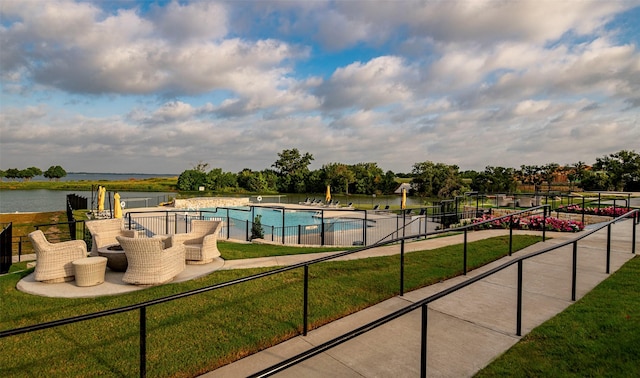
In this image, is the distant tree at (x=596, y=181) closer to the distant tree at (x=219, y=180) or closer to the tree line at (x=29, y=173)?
the distant tree at (x=219, y=180)

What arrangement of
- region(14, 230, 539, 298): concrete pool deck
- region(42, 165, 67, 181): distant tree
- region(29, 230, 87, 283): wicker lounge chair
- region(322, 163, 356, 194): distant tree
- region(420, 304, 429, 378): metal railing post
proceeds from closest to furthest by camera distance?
region(420, 304, 429, 378): metal railing post < region(14, 230, 539, 298): concrete pool deck < region(29, 230, 87, 283): wicker lounge chair < region(322, 163, 356, 194): distant tree < region(42, 165, 67, 181): distant tree

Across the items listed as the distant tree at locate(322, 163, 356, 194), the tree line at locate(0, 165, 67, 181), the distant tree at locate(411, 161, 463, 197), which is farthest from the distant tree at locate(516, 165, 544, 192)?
the tree line at locate(0, 165, 67, 181)

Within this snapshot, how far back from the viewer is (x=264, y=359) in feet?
12.0

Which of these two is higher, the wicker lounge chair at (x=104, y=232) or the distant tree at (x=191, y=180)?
the distant tree at (x=191, y=180)

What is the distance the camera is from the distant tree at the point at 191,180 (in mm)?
59656

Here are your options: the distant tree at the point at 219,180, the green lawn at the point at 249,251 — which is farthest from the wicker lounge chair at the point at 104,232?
the distant tree at the point at 219,180

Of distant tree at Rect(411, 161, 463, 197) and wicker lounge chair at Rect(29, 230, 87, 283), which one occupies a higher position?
distant tree at Rect(411, 161, 463, 197)

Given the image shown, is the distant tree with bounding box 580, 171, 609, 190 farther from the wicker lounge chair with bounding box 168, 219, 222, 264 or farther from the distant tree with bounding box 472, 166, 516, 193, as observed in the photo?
the wicker lounge chair with bounding box 168, 219, 222, 264

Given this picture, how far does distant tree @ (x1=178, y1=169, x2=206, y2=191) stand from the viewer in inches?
2349

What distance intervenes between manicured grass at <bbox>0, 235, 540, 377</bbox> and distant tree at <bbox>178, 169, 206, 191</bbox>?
54.5 meters

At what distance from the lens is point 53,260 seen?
21.2 ft

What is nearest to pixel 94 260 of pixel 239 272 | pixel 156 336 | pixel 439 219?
pixel 239 272

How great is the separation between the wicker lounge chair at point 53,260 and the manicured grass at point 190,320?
50 centimetres

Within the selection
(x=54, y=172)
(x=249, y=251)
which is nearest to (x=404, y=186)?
(x=249, y=251)
